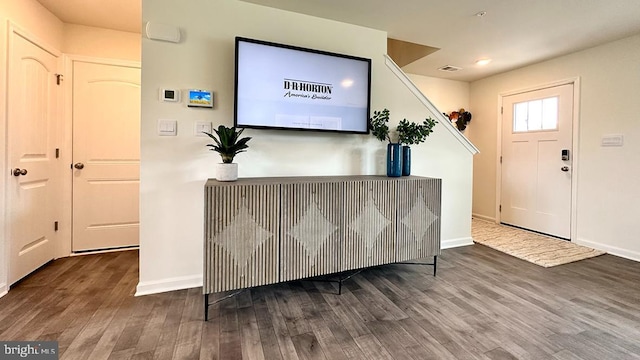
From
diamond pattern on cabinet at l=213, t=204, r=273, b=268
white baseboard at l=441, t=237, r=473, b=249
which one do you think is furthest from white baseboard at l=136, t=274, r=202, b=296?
white baseboard at l=441, t=237, r=473, b=249

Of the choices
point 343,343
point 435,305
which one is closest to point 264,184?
point 343,343

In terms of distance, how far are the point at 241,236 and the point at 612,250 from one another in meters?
4.03

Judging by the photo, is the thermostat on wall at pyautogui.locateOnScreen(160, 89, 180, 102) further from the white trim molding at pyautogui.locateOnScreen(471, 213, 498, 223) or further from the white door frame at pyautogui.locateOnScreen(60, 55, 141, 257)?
the white trim molding at pyautogui.locateOnScreen(471, 213, 498, 223)

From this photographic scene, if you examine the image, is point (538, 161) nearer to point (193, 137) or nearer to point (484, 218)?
point (484, 218)

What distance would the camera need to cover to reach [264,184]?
201cm

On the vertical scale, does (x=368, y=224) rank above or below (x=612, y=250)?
above

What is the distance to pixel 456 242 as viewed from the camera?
11.3 ft

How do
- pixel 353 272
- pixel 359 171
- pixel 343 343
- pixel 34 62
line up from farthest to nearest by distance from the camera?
pixel 359 171 < pixel 353 272 < pixel 34 62 < pixel 343 343

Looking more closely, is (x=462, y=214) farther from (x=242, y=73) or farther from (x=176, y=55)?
(x=176, y=55)

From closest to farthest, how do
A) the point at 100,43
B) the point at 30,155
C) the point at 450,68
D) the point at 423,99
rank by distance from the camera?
the point at 30,155, the point at 100,43, the point at 423,99, the point at 450,68

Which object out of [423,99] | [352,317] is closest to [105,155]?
[352,317]

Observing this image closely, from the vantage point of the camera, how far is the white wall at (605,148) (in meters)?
3.07

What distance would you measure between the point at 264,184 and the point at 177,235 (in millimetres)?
908

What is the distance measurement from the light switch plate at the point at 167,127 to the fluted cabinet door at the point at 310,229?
38.9 inches
